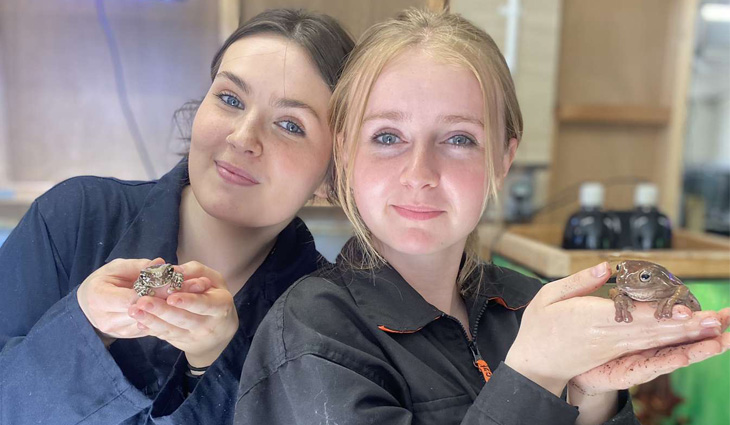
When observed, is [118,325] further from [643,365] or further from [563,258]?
[563,258]

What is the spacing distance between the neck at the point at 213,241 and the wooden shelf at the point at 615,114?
1169 millimetres

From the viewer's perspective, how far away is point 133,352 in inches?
20.1

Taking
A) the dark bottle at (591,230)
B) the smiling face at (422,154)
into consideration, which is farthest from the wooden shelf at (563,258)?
the smiling face at (422,154)

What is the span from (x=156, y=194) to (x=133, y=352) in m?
0.14

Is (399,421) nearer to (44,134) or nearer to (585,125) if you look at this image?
(44,134)

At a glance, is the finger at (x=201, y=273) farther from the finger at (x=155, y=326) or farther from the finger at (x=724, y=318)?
the finger at (x=724, y=318)

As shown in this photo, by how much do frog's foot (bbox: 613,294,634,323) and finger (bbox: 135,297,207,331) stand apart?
31cm

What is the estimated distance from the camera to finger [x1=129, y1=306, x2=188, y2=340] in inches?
17.7

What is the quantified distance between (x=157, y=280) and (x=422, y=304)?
226 mm

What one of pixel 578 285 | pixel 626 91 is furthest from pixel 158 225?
pixel 626 91

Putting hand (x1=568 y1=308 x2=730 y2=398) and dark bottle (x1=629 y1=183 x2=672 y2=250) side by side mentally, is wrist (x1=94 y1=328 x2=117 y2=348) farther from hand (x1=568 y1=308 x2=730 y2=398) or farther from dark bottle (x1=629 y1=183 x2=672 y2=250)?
dark bottle (x1=629 y1=183 x2=672 y2=250)

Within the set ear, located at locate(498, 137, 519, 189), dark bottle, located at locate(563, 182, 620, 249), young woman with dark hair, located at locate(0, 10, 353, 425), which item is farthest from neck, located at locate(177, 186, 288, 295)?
dark bottle, located at locate(563, 182, 620, 249)

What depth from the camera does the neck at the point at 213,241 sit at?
1.73 ft

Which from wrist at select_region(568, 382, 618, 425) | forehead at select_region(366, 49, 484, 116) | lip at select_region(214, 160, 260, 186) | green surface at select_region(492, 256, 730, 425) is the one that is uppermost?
forehead at select_region(366, 49, 484, 116)
